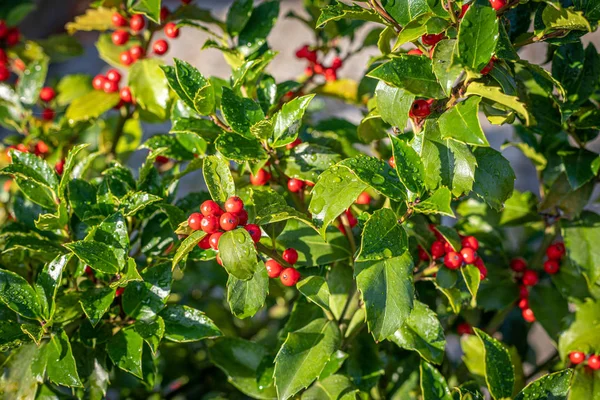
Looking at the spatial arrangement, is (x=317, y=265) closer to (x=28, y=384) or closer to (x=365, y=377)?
(x=365, y=377)

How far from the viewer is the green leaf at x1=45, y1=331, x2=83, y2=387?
90 cm

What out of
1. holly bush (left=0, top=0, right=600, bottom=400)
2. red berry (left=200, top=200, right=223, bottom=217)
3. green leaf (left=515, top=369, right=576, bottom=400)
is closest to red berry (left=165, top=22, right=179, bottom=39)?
holly bush (left=0, top=0, right=600, bottom=400)

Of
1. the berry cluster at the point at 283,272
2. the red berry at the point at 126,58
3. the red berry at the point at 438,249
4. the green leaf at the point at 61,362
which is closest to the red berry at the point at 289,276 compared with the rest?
the berry cluster at the point at 283,272

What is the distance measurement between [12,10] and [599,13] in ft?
4.96

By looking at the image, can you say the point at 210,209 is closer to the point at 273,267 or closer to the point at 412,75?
the point at 273,267

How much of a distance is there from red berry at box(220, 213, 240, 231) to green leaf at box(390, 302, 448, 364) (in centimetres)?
35

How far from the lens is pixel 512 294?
4.20ft

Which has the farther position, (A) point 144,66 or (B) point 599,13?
(A) point 144,66

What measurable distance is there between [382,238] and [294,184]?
265 mm

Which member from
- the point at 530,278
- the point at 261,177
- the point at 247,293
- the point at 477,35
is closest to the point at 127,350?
the point at 247,293

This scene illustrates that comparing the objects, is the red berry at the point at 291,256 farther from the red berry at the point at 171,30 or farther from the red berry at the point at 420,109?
the red berry at the point at 171,30

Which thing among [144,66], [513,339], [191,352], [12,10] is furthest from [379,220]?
[12,10]

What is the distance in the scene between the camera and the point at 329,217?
848 millimetres

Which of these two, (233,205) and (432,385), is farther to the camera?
(432,385)
